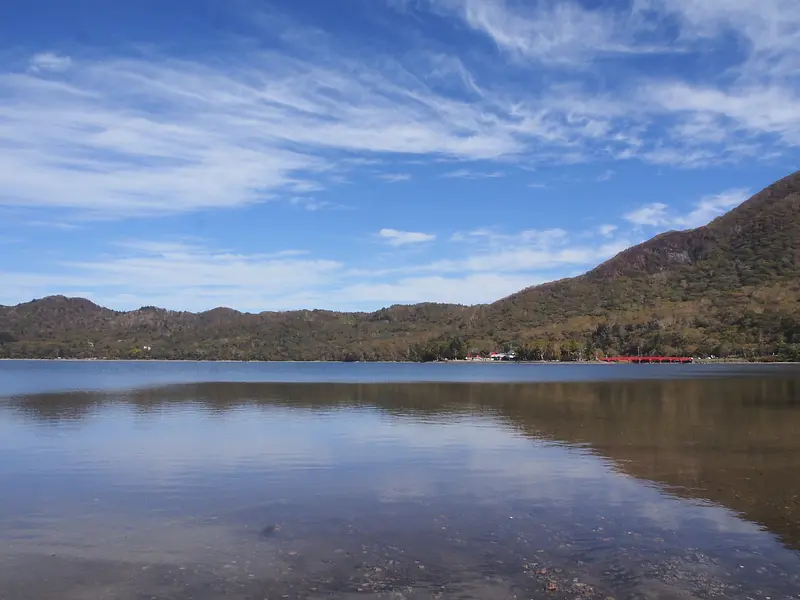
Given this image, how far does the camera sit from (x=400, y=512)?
64.8 ft

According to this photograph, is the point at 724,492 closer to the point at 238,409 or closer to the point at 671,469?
the point at 671,469

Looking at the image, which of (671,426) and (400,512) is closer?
(400,512)

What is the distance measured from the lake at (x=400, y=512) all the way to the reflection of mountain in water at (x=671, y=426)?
23cm

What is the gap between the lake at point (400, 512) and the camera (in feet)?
45.6

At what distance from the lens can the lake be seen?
1390 centimetres

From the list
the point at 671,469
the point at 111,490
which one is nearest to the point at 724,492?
the point at 671,469

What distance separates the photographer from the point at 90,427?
42.3 meters

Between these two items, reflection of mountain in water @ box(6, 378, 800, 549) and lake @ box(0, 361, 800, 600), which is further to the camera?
reflection of mountain in water @ box(6, 378, 800, 549)

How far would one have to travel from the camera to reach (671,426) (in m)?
41.9

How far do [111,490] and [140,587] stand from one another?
34.6 feet

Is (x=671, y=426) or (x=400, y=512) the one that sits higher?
(x=671, y=426)

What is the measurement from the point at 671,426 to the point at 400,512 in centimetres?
2715

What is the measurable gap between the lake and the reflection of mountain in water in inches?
9.0

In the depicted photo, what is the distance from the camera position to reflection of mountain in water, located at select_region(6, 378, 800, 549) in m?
22.5
